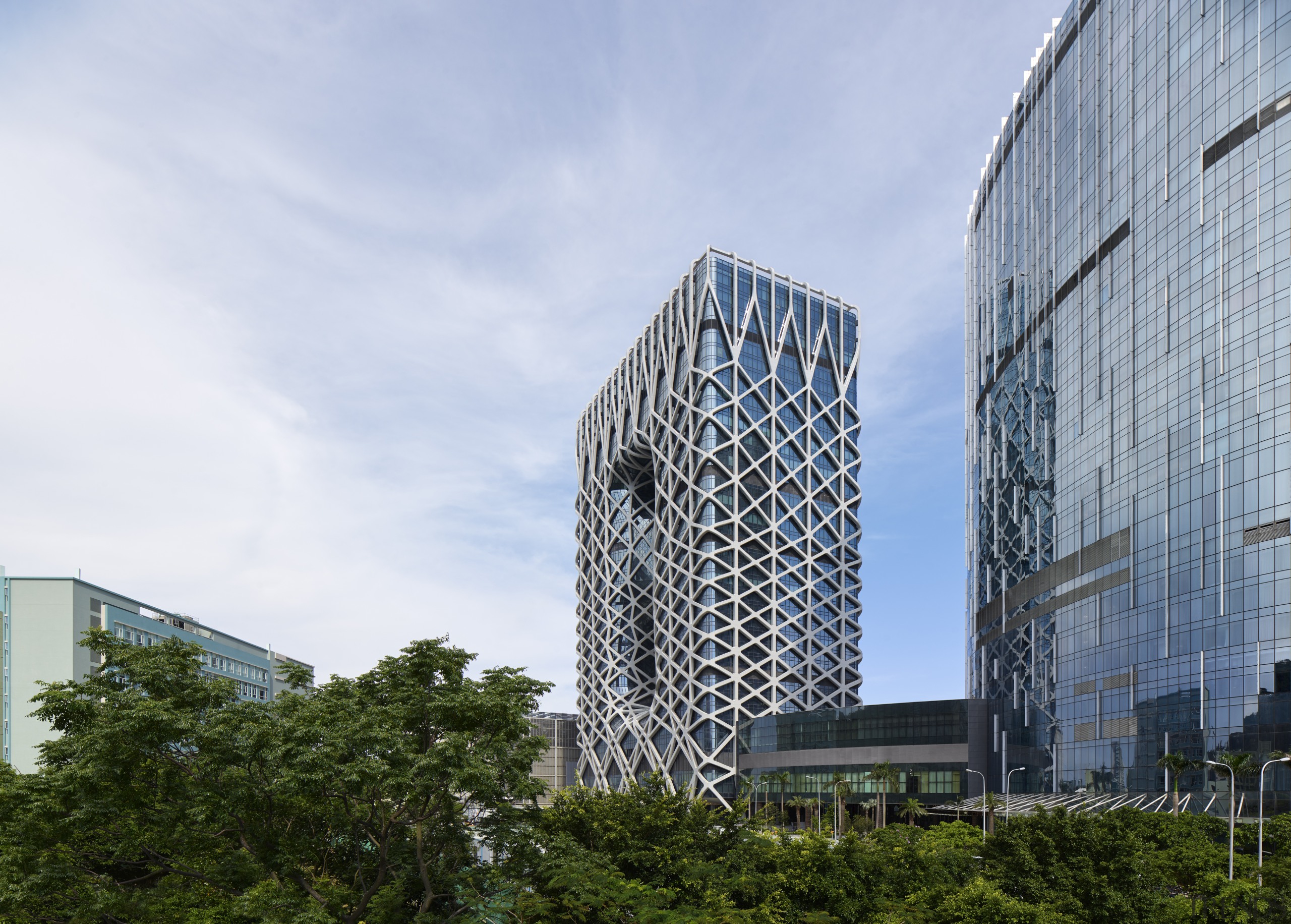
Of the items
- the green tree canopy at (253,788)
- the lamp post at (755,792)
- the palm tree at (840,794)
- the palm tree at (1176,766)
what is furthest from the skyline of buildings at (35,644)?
the palm tree at (1176,766)

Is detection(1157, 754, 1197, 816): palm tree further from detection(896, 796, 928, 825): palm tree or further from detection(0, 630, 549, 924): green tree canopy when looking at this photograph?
detection(0, 630, 549, 924): green tree canopy

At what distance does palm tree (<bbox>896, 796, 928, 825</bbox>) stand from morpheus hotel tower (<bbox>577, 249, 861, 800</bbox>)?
27384 mm

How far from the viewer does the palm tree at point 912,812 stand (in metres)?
93.0

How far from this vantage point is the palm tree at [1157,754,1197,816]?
2579 inches

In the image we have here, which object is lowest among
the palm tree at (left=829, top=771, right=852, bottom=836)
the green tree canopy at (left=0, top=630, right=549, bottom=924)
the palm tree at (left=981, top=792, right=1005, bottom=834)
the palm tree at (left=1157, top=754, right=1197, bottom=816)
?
the palm tree at (left=829, top=771, right=852, bottom=836)

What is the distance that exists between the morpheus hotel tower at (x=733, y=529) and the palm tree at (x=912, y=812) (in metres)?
27.4

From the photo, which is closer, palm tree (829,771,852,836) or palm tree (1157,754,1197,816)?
palm tree (1157,754,1197,816)

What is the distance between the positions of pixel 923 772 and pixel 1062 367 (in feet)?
167

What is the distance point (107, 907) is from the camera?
2959cm

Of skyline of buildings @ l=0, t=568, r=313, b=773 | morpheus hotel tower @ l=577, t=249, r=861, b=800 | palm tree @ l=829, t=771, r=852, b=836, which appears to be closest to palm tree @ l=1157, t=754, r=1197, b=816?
palm tree @ l=829, t=771, r=852, b=836

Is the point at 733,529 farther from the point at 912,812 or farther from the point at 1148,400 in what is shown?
the point at 1148,400

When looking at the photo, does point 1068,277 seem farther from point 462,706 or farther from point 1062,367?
point 462,706

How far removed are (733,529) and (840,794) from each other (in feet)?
130

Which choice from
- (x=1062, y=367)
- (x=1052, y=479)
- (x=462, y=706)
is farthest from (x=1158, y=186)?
(x=462, y=706)
